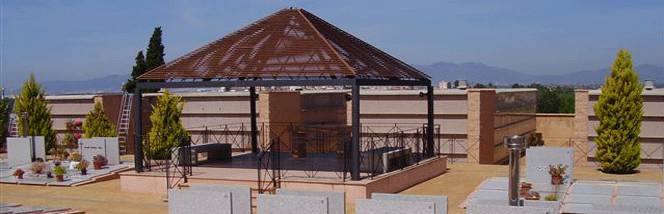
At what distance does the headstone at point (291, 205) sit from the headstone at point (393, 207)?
0.69 metres

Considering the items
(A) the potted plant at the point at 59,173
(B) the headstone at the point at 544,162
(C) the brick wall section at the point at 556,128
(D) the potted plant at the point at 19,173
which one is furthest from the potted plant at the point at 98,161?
(C) the brick wall section at the point at 556,128

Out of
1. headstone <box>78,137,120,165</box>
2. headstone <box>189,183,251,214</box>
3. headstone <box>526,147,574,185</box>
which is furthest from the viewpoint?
headstone <box>78,137,120,165</box>

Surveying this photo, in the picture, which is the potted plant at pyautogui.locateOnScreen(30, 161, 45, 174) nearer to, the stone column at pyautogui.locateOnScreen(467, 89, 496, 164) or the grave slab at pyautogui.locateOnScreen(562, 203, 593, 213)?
the stone column at pyautogui.locateOnScreen(467, 89, 496, 164)

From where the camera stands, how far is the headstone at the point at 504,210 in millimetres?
9914

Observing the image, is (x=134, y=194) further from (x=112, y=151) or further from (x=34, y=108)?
(x=34, y=108)

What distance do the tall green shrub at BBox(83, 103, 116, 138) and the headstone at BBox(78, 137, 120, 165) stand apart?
4.08 meters

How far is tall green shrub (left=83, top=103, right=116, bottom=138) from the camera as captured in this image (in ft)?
93.2

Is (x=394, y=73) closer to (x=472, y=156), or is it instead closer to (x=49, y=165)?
(x=472, y=156)

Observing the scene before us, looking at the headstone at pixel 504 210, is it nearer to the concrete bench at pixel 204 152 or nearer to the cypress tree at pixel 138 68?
the concrete bench at pixel 204 152

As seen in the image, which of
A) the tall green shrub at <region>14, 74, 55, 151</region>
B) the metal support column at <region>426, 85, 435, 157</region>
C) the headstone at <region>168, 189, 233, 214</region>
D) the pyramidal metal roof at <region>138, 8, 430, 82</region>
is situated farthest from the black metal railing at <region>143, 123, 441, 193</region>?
the tall green shrub at <region>14, 74, 55, 151</region>

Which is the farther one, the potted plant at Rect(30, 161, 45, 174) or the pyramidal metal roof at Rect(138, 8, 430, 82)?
the potted plant at Rect(30, 161, 45, 174)

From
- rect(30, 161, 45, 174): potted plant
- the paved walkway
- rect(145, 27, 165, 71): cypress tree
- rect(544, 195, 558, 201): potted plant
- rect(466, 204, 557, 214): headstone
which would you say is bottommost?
the paved walkway

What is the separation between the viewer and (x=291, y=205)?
39.3ft

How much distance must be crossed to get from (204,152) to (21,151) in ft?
28.9
